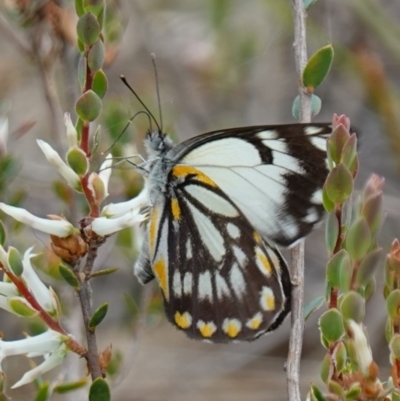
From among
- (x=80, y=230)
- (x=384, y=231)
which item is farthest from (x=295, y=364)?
(x=384, y=231)

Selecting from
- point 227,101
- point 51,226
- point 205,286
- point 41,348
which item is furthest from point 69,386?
point 227,101

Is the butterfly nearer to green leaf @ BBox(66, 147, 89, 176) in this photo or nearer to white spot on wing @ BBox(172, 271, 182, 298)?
white spot on wing @ BBox(172, 271, 182, 298)

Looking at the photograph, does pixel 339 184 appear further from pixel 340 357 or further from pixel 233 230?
pixel 233 230

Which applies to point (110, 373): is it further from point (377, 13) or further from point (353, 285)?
point (377, 13)

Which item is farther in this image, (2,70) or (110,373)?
(2,70)

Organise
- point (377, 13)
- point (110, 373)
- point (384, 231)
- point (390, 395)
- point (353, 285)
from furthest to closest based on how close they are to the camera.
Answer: point (384, 231) → point (377, 13) → point (110, 373) → point (390, 395) → point (353, 285)
